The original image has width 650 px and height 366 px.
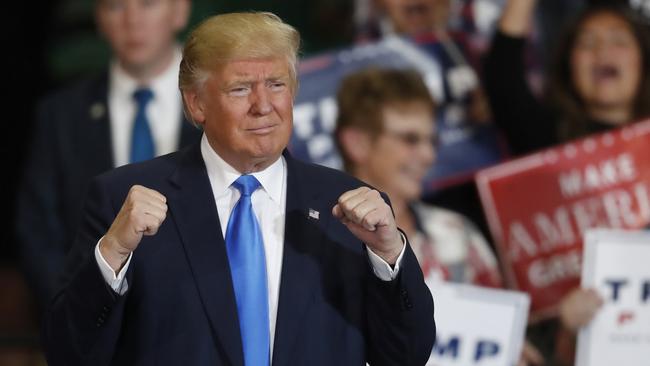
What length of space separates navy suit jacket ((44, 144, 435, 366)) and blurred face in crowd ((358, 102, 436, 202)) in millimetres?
1667

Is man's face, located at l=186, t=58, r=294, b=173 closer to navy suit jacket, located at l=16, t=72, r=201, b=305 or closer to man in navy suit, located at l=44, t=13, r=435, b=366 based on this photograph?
man in navy suit, located at l=44, t=13, r=435, b=366

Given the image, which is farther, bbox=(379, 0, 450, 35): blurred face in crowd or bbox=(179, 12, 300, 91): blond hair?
bbox=(379, 0, 450, 35): blurred face in crowd

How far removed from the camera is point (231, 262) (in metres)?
2.44

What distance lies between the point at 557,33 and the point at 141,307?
2.74m

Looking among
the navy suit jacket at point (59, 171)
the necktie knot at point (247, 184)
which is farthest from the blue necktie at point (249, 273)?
the navy suit jacket at point (59, 171)

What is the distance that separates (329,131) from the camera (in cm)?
440

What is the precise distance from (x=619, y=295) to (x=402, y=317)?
1.70 m

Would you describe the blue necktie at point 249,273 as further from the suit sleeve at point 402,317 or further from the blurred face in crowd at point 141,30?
the blurred face in crowd at point 141,30

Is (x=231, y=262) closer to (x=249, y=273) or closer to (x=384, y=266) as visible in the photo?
(x=249, y=273)

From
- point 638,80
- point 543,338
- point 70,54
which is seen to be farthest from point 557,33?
point 70,54

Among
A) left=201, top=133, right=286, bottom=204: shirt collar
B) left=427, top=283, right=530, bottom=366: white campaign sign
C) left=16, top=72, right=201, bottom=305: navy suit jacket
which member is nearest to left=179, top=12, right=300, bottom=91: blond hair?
left=201, top=133, right=286, bottom=204: shirt collar

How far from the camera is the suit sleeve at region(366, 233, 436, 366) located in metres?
2.39

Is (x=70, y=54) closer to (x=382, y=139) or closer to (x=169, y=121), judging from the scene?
(x=169, y=121)

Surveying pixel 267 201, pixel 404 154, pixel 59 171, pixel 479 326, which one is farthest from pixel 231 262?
pixel 59 171
